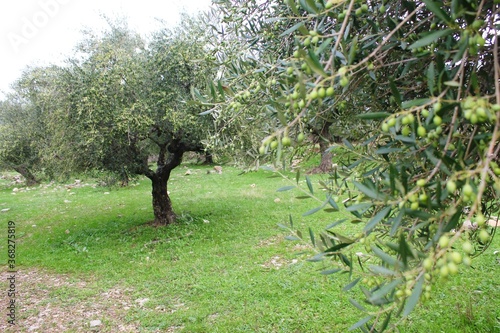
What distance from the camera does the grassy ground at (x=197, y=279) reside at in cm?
487

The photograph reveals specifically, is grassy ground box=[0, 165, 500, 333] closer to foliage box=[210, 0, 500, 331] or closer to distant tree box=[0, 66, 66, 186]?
foliage box=[210, 0, 500, 331]

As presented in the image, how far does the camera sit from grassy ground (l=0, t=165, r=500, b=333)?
487 centimetres

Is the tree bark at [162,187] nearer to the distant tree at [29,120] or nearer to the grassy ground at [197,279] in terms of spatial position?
the grassy ground at [197,279]

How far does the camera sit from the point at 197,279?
21.8 ft

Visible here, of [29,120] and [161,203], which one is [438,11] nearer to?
[161,203]

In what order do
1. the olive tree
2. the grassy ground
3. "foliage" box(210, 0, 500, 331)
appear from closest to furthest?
"foliage" box(210, 0, 500, 331) → the grassy ground → the olive tree

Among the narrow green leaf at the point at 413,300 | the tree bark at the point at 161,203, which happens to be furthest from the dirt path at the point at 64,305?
the narrow green leaf at the point at 413,300

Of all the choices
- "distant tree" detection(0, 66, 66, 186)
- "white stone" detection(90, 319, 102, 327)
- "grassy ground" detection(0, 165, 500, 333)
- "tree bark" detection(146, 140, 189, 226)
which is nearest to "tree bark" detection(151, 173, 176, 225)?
"tree bark" detection(146, 140, 189, 226)

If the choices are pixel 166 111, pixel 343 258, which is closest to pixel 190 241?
pixel 166 111

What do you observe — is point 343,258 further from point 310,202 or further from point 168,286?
point 310,202

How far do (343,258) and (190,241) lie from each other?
7.73 metres

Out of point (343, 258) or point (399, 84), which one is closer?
point (343, 258)

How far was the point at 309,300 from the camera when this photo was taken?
5.38 metres

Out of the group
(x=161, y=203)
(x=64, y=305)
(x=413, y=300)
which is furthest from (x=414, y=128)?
(x=161, y=203)
